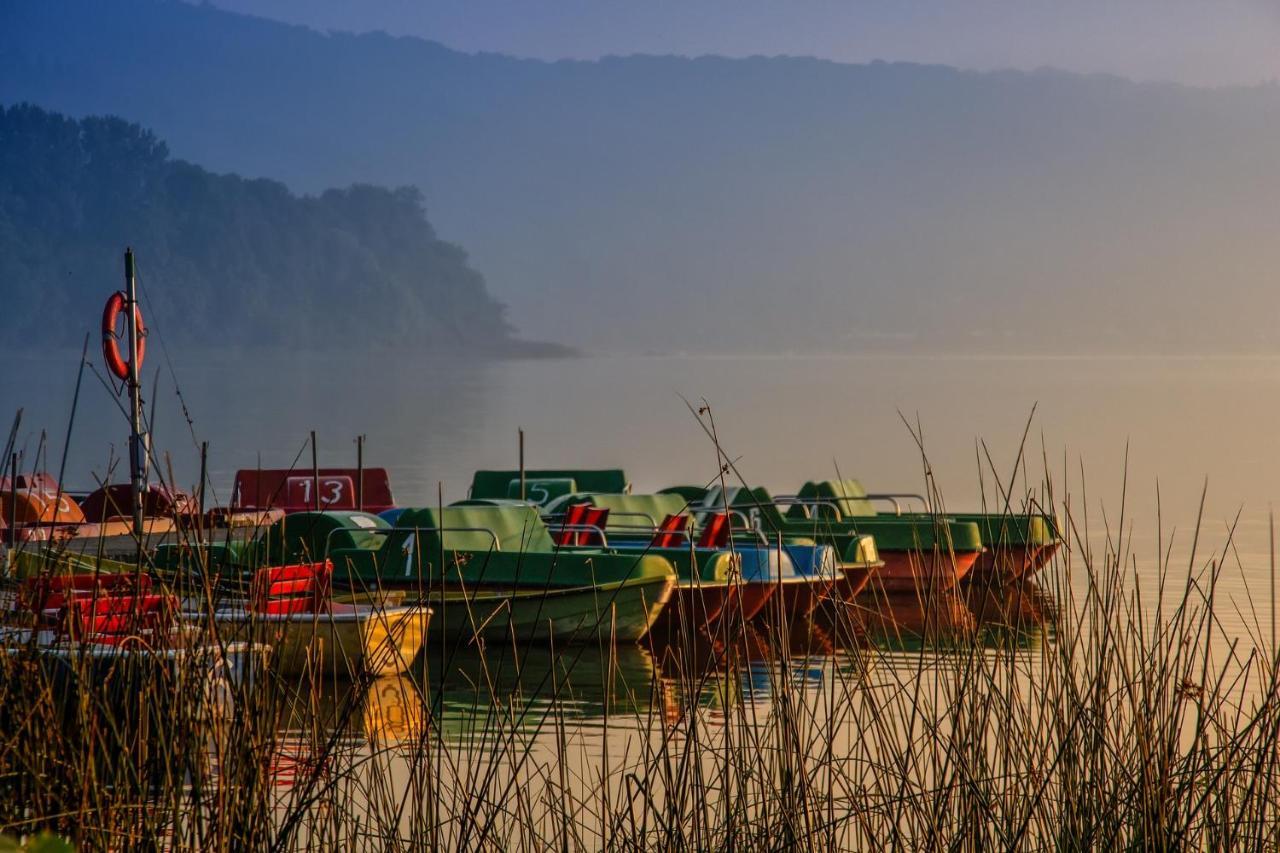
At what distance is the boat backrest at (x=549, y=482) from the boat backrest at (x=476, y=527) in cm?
549

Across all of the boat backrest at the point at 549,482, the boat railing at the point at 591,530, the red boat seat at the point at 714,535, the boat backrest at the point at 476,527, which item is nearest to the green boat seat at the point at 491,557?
the boat backrest at the point at 476,527

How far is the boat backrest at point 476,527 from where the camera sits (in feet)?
40.1

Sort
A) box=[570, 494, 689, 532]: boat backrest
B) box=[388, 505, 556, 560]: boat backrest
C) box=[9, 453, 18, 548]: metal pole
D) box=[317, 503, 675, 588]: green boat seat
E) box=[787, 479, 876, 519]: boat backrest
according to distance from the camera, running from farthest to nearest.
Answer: box=[787, 479, 876, 519]: boat backrest, box=[570, 494, 689, 532]: boat backrest, box=[388, 505, 556, 560]: boat backrest, box=[317, 503, 675, 588]: green boat seat, box=[9, 453, 18, 548]: metal pole

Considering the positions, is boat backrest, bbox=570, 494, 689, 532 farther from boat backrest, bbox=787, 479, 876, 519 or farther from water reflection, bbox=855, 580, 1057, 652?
water reflection, bbox=855, 580, 1057, 652

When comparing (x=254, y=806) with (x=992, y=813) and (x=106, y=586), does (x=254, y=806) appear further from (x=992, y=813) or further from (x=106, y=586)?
(x=106, y=586)

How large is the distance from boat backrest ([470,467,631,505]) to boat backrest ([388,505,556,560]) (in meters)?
5.49

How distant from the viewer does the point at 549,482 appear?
18891mm

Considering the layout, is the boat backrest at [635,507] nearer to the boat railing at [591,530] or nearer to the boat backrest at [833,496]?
the boat railing at [591,530]

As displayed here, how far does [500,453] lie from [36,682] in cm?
4806

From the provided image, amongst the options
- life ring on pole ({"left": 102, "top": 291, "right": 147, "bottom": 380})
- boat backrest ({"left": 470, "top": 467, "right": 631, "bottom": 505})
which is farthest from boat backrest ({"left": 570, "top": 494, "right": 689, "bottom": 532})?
life ring on pole ({"left": 102, "top": 291, "right": 147, "bottom": 380})

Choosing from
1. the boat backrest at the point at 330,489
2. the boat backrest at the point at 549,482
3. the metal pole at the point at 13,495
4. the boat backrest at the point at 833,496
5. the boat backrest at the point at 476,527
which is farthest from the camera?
the boat backrest at the point at 330,489

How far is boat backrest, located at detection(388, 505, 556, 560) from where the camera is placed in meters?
12.2

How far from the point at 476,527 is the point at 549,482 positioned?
6395 millimetres

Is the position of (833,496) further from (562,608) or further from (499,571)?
(562,608)
